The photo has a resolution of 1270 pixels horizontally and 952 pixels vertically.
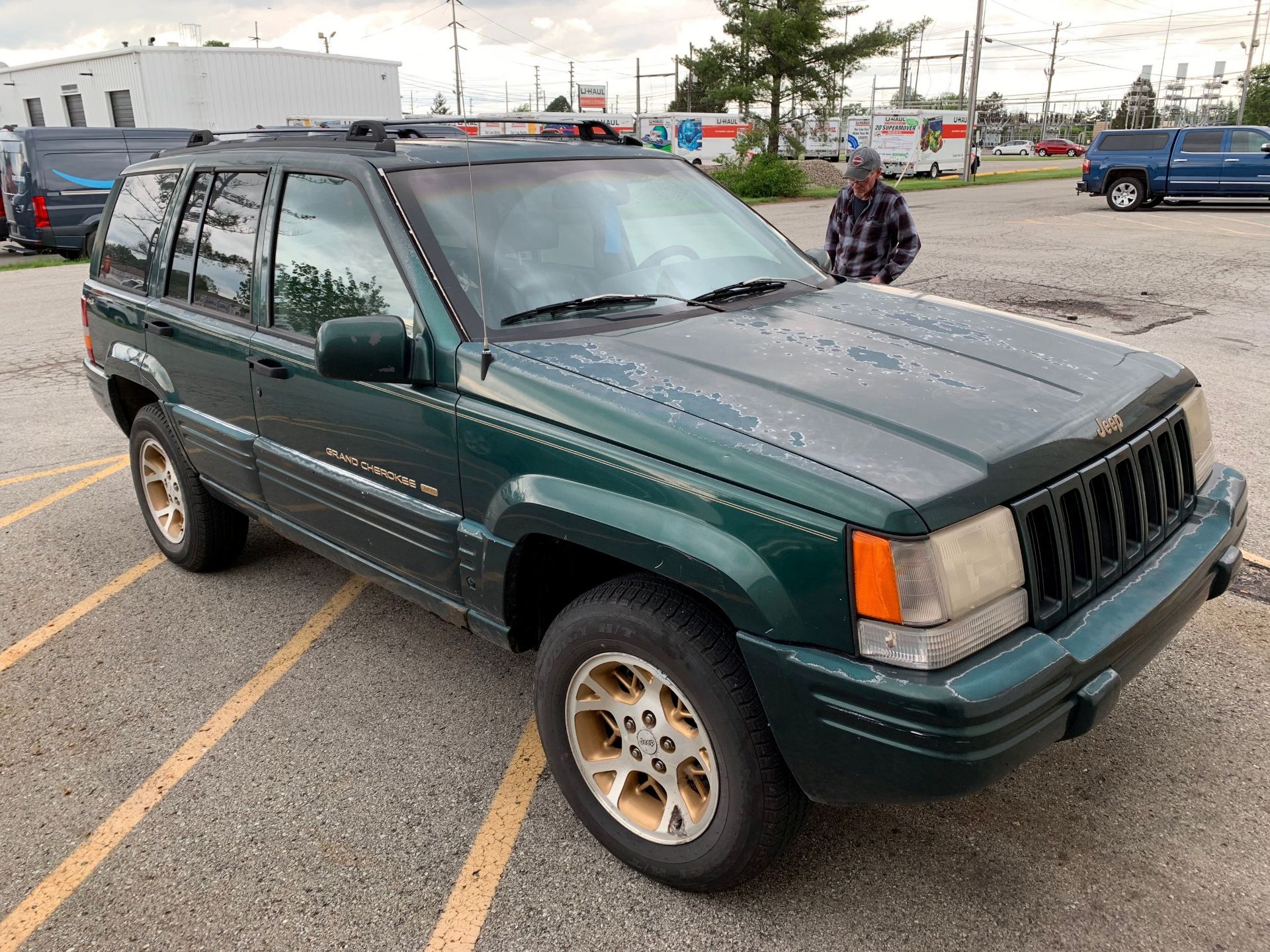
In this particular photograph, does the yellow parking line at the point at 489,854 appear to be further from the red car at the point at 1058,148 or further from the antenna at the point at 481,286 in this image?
the red car at the point at 1058,148

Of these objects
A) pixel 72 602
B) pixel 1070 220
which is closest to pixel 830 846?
pixel 72 602

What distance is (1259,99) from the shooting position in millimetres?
93562

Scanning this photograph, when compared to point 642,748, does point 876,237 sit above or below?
above

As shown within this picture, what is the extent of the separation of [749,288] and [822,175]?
1349 inches

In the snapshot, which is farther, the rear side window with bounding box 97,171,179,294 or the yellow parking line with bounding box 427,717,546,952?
the rear side window with bounding box 97,171,179,294

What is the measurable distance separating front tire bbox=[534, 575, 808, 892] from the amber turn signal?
1.22 feet

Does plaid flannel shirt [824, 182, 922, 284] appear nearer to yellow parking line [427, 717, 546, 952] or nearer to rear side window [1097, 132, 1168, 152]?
yellow parking line [427, 717, 546, 952]

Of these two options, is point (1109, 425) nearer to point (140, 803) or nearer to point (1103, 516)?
point (1103, 516)

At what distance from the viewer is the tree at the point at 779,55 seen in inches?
1460

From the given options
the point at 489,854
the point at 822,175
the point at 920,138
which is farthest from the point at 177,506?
the point at 920,138

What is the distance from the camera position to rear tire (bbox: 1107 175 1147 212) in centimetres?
2184

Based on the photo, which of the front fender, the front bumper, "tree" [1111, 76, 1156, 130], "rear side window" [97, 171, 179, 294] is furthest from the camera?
"tree" [1111, 76, 1156, 130]

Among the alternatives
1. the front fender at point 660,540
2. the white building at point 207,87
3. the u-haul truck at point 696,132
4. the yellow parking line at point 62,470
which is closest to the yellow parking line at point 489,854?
the front fender at point 660,540

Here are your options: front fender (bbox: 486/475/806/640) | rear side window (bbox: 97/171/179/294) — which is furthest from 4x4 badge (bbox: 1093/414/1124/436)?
rear side window (bbox: 97/171/179/294)
